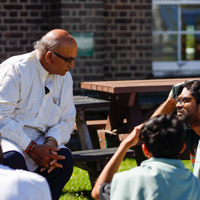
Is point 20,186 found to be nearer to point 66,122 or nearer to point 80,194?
point 66,122

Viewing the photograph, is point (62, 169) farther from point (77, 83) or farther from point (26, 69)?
point (77, 83)

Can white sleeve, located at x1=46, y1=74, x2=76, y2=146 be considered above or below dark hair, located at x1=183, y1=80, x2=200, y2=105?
below

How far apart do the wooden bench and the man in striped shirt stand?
46 cm

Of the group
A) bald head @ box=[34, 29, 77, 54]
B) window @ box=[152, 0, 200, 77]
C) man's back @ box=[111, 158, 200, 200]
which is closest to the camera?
man's back @ box=[111, 158, 200, 200]

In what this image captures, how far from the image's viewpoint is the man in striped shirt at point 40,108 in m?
3.91

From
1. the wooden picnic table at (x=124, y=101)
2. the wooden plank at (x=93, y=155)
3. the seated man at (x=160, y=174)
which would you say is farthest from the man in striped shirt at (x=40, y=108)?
the seated man at (x=160, y=174)

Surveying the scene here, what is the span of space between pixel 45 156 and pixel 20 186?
5.37 ft

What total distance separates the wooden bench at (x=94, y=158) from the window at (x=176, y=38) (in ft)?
11.0

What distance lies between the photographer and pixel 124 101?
17.4 ft

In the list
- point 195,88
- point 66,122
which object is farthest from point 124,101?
point 195,88

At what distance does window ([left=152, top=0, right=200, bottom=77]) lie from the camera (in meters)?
8.11

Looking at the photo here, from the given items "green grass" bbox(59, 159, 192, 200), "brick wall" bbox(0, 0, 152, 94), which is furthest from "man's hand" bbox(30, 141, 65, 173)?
"brick wall" bbox(0, 0, 152, 94)

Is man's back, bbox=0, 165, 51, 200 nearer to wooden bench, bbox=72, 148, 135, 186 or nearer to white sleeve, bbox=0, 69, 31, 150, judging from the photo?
white sleeve, bbox=0, 69, 31, 150

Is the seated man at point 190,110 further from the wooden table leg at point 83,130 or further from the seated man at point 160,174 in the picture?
the wooden table leg at point 83,130
